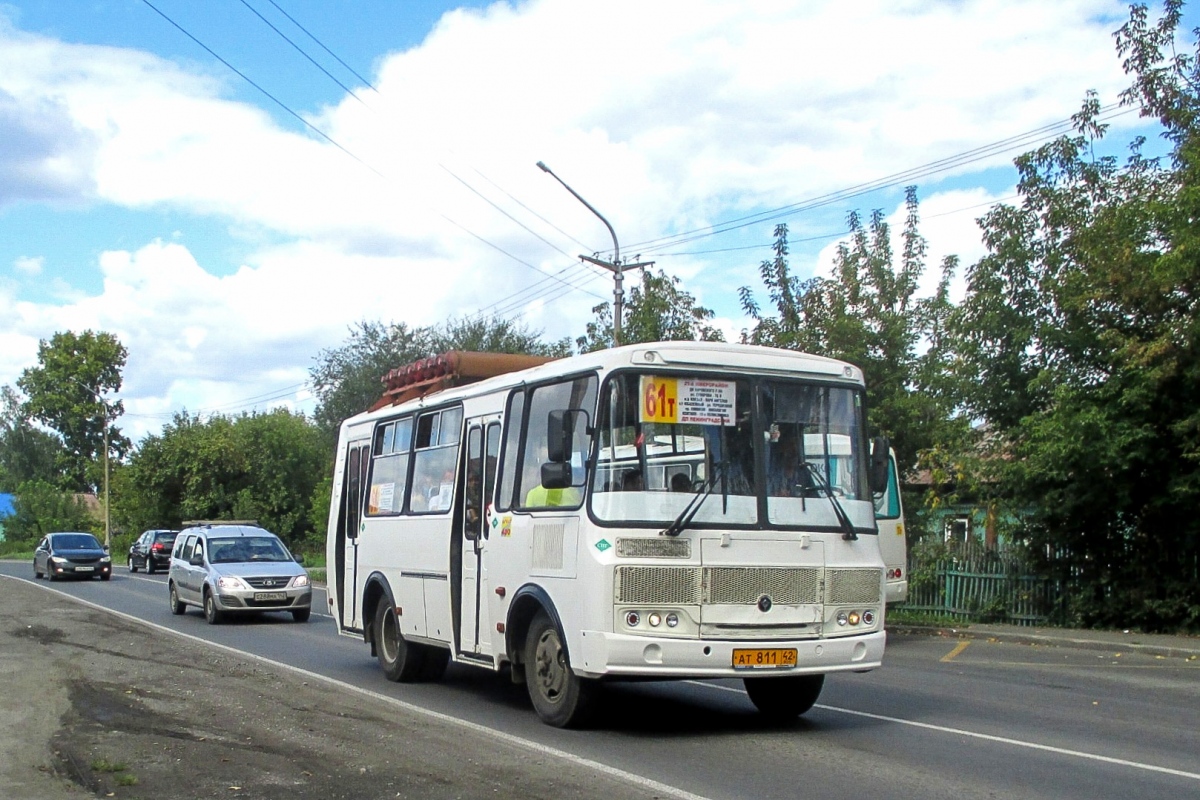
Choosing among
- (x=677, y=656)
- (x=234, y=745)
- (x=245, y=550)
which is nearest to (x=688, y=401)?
(x=677, y=656)

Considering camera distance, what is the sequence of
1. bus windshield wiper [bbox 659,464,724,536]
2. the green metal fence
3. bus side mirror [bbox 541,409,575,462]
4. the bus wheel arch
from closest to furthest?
1. bus windshield wiper [bbox 659,464,724,536]
2. bus side mirror [bbox 541,409,575,462]
3. the bus wheel arch
4. the green metal fence

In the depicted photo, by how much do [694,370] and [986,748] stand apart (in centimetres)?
336

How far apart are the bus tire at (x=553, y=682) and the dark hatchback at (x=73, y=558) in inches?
1311

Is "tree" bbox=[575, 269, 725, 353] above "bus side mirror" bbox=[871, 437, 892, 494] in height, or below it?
above

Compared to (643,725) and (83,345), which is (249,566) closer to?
(643,725)

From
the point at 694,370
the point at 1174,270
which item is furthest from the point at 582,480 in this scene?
the point at 1174,270

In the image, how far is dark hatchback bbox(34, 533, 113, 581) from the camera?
4003cm

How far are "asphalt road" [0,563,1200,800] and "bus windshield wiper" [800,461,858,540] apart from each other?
1503 mm

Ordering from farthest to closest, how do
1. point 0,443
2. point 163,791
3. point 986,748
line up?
point 0,443 < point 986,748 < point 163,791

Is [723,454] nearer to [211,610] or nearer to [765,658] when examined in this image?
[765,658]

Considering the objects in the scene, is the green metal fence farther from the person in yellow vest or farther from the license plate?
the person in yellow vest

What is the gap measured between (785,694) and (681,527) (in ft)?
7.08

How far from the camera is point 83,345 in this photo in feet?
321

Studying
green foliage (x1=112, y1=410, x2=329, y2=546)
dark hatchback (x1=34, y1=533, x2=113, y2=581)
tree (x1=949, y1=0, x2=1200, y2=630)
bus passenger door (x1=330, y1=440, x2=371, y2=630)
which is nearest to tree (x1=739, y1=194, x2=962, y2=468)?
tree (x1=949, y1=0, x2=1200, y2=630)
